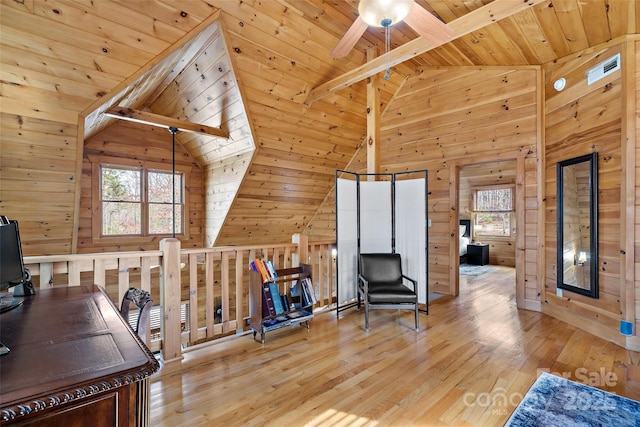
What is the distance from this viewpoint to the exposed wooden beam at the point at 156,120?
331 centimetres

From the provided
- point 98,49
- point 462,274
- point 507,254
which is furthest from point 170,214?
point 507,254

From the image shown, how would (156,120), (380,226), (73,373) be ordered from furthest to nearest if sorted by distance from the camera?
(380,226), (156,120), (73,373)

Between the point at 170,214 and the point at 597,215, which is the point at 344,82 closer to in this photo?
the point at 597,215

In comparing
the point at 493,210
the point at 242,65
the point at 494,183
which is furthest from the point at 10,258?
the point at 493,210

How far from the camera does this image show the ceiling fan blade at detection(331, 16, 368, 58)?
7.31 feet

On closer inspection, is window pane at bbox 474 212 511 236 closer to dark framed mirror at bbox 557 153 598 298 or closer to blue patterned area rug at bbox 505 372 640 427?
dark framed mirror at bbox 557 153 598 298

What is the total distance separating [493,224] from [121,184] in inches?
341

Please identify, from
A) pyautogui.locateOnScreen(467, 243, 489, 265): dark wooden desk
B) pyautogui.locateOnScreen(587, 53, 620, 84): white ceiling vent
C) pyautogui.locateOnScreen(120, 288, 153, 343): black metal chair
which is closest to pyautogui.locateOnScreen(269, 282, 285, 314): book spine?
pyautogui.locateOnScreen(120, 288, 153, 343): black metal chair

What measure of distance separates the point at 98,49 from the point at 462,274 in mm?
6949

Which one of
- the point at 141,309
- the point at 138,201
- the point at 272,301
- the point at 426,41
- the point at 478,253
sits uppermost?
the point at 426,41

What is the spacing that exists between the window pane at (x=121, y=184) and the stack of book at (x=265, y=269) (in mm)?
3548

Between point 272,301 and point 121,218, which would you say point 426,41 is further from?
point 121,218

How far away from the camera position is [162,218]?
5.60 metres

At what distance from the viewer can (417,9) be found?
6.49ft
